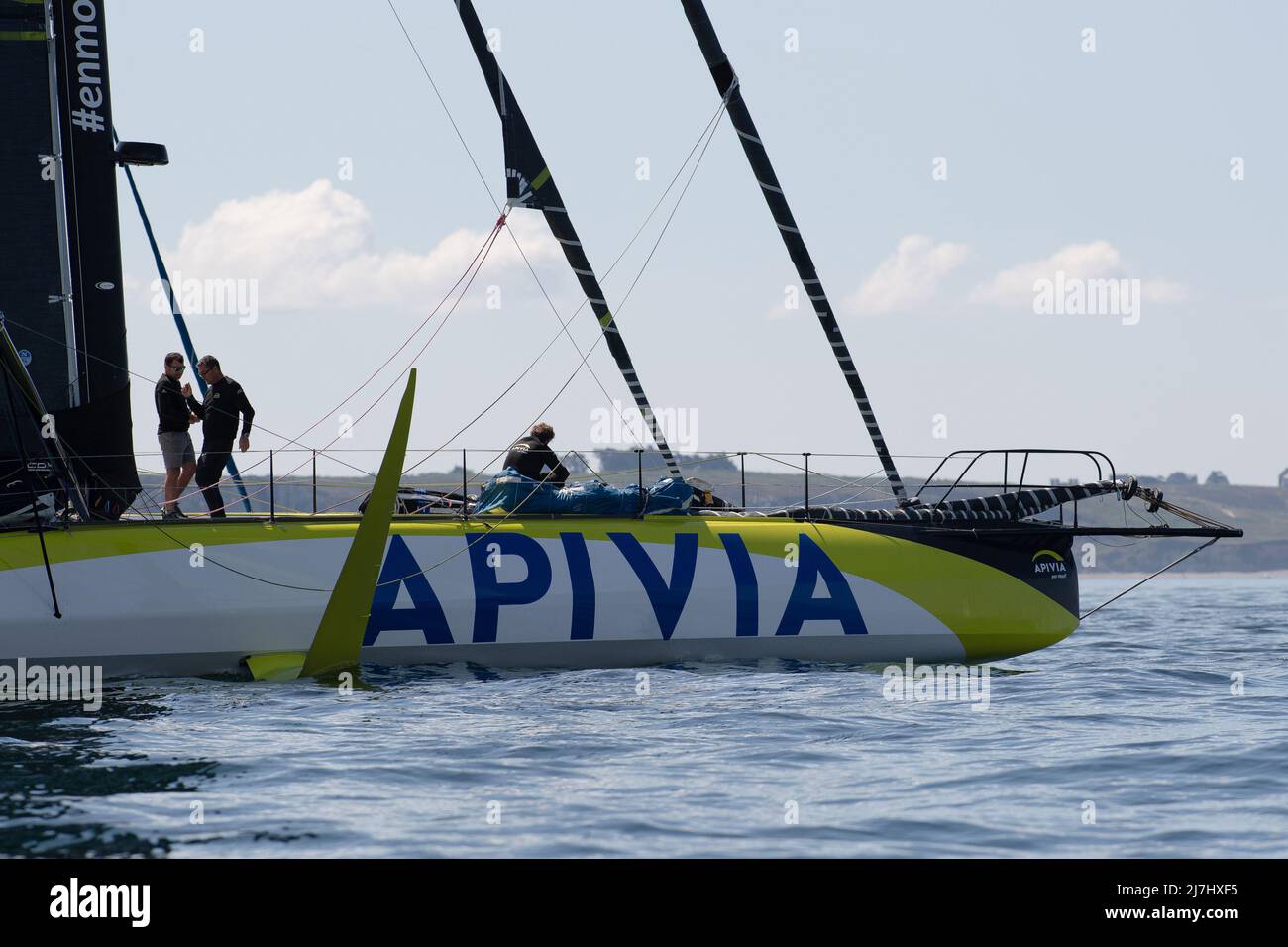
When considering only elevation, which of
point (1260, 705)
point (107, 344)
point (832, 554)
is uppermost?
point (107, 344)

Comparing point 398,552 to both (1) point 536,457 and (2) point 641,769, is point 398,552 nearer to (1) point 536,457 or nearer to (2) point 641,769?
(1) point 536,457

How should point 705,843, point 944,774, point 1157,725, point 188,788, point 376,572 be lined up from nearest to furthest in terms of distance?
point 705,843 < point 188,788 < point 944,774 < point 1157,725 < point 376,572

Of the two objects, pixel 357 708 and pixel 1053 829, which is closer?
pixel 1053 829

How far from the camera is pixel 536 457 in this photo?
13.7 m

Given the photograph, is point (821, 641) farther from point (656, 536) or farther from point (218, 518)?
point (218, 518)

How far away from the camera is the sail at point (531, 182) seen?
14.1 meters

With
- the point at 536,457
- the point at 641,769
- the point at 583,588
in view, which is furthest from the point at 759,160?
the point at 641,769

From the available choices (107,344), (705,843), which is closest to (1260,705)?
(705,843)

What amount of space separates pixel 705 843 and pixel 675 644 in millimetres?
6520

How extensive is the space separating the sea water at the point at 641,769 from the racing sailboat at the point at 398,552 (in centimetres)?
56

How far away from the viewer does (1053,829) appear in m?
6.71

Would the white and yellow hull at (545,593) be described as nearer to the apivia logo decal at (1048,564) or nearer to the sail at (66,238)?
the apivia logo decal at (1048,564)

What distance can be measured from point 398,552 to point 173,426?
105 inches

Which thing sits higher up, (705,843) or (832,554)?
(832,554)
